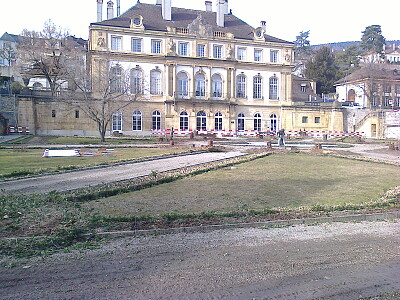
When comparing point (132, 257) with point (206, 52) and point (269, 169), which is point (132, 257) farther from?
point (206, 52)

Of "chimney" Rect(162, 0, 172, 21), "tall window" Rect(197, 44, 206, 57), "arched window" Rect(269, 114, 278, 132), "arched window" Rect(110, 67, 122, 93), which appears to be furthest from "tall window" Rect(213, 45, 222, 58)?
"arched window" Rect(110, 67, 122, 93)

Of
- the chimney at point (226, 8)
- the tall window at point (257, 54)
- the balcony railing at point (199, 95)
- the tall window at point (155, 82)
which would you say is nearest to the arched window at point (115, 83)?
the tall window at point (155, 82)

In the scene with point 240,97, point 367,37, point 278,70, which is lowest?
point 240,97

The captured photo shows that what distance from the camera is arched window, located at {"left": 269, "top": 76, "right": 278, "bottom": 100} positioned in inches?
2413

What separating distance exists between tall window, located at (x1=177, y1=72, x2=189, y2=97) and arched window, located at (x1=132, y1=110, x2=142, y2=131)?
7184 millimetres

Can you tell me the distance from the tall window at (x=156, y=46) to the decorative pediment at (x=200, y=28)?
5.34 meters

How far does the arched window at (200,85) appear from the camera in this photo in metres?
57.3

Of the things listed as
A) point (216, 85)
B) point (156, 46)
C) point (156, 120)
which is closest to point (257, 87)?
point (216, 85)

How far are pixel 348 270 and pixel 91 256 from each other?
436 centimetres

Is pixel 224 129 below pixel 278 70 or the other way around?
below

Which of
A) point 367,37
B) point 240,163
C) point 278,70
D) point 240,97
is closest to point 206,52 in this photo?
point 240,97

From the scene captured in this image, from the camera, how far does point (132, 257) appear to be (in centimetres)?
637

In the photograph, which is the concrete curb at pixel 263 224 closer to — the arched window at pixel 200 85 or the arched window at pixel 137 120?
the arched window at pixel 137 120

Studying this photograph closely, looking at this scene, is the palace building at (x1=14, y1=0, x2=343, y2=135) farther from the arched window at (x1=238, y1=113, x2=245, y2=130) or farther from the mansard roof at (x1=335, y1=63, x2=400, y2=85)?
the mansard roof at (x1=335, y1=63, x2=400, y2=85)
